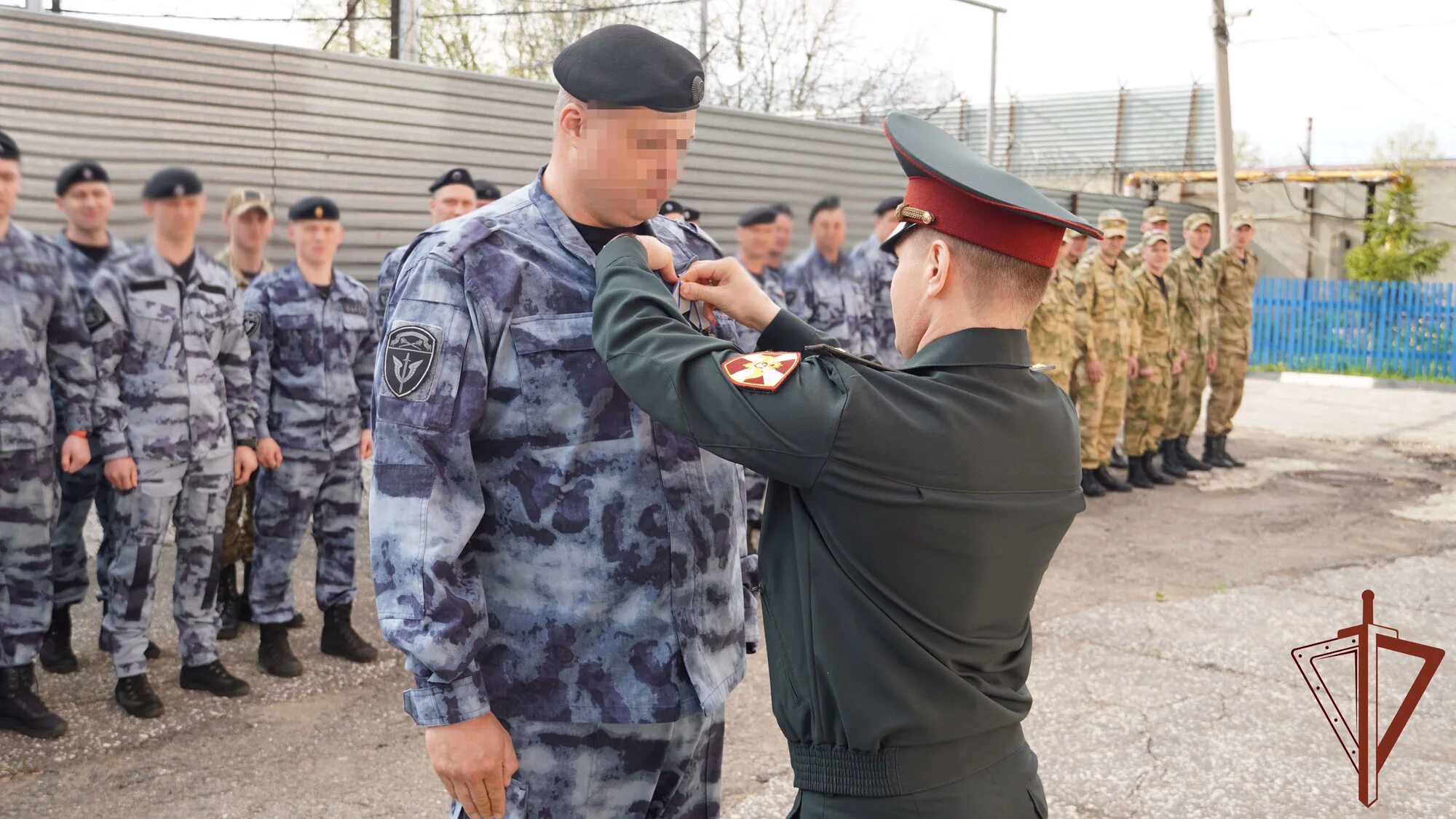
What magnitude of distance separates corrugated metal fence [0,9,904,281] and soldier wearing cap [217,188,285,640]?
786mm

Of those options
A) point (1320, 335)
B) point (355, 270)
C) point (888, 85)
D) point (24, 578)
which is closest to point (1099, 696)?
point (24, 578)

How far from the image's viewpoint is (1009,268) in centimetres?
169

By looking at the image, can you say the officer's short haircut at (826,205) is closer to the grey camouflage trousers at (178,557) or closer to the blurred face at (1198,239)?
the blurred face at (1198,239)

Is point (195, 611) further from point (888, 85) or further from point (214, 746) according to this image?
point (888, 85)

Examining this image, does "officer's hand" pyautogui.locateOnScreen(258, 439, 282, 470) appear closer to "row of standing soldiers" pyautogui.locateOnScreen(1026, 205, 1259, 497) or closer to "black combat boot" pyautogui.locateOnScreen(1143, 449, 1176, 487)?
"row of standing soldiers" pyautogui.locateOnScreen(1026, 205, 1259, 497)

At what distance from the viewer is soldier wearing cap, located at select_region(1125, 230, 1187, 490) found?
948cm

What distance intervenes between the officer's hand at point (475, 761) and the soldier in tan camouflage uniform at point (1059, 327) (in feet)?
24.4

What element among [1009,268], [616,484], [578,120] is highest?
[578,120]

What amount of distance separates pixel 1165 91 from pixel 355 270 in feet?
72.8

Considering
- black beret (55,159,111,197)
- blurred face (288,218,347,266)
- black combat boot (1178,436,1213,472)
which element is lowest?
black combat boot (1178,436,1213,472)

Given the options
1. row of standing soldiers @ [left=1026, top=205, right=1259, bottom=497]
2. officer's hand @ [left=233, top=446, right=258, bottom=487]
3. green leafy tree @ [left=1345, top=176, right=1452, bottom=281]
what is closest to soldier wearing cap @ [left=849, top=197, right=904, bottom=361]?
row of standing soldiers @ [left=1026, top=205, right=1259, bottom=497]

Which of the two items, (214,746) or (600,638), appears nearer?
(600,638)

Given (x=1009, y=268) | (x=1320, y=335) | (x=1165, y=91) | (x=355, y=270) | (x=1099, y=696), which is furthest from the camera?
(x=1165, y=91)

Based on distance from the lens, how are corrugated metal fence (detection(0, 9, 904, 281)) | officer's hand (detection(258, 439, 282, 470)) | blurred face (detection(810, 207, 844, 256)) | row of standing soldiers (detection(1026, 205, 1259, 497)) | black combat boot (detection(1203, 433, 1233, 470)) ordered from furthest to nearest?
black combat boot (detection(1203, 433, 1233, 470)), row of standing soldiers (detection(1026, 205, 1259, 497)), blurred face (detection(810, 207, 844, 256)), corrugated metal fence (detection(0, 9, 904, 281)), officer's hand (detection(258, 439, 282, 470))
